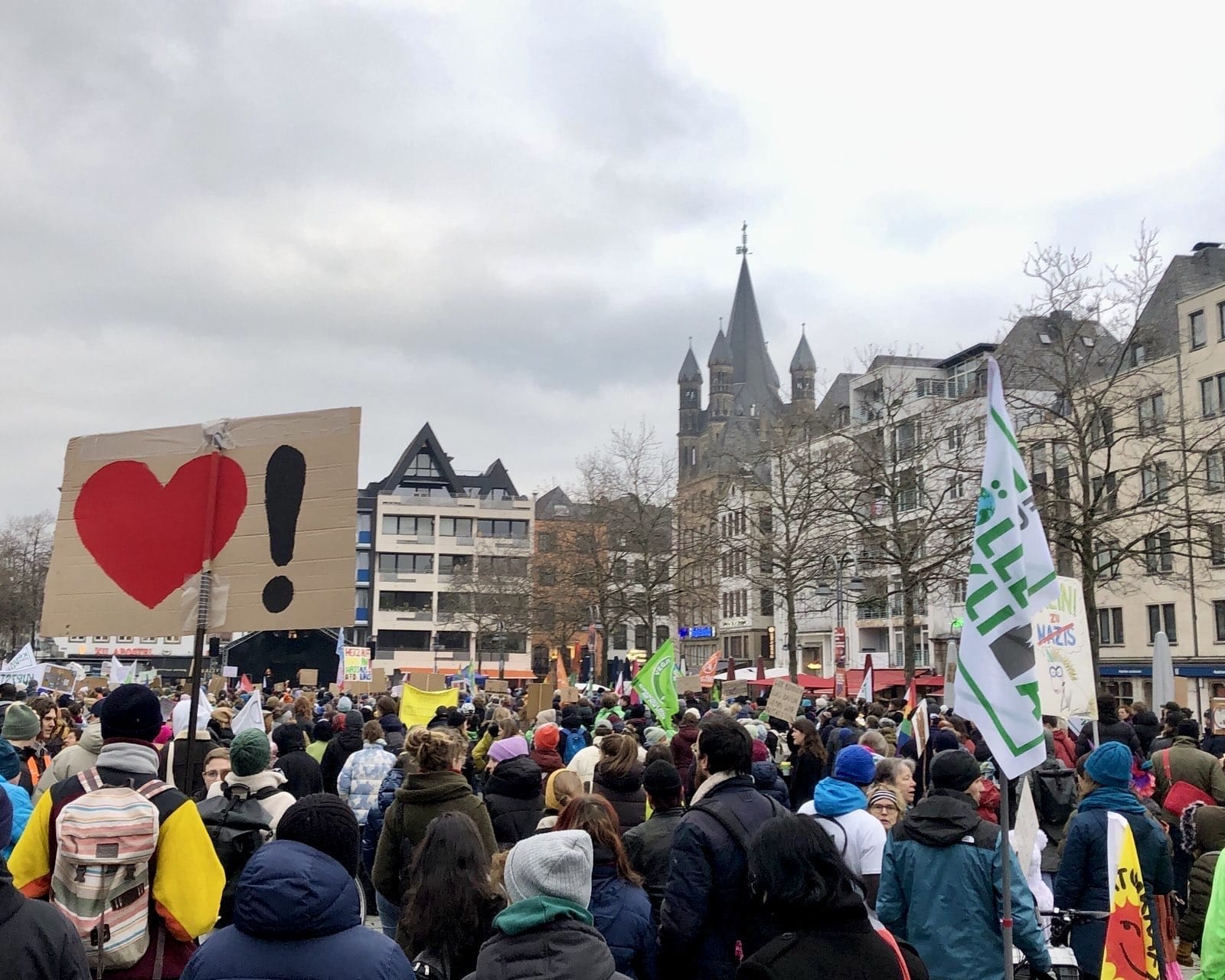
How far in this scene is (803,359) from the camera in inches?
5453

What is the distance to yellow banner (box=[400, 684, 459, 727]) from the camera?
15344mm

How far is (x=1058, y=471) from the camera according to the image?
1050 inches

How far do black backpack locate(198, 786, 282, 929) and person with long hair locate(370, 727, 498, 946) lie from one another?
2.11 ft

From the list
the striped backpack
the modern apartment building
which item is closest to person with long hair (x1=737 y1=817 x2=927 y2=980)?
the striped backpack

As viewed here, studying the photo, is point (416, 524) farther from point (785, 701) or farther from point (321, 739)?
point (321, 739)

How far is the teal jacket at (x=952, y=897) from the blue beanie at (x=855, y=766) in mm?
942

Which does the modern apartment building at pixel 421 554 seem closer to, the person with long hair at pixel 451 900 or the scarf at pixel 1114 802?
→ the scarf at pixel 1114 802

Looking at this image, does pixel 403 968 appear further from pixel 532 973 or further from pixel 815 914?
pixel 815 914

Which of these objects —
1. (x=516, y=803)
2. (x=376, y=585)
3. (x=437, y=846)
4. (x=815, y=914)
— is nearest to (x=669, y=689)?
(x=516, y=803)

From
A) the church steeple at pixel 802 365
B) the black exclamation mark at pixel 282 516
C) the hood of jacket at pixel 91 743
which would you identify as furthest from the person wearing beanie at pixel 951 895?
the church steeple at pixel 802 365

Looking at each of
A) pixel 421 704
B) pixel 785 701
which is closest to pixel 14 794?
pixel 421 704

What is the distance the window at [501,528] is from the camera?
3627 inches

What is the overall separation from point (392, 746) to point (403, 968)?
28.9ft

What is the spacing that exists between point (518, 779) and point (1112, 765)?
3308 mm
